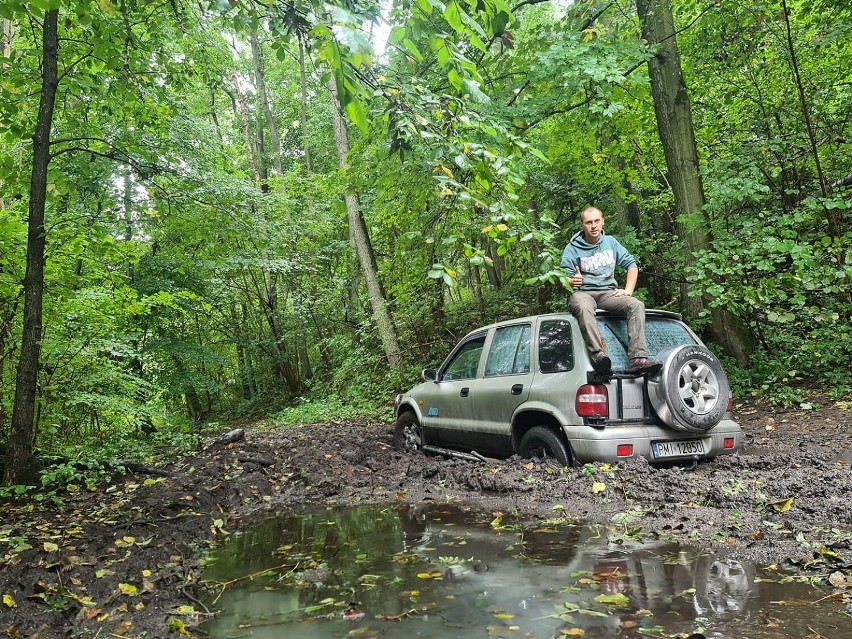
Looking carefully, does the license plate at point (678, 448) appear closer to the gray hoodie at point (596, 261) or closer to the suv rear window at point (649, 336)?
the suv rear window at point (649, 336)

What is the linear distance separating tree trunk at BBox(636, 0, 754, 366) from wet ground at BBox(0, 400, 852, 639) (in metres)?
2.49

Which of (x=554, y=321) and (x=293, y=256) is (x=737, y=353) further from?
(x=293, y=256)

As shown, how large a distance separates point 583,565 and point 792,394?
6914 millimetres

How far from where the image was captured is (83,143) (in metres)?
7.99

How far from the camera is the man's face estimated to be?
603 centimetres

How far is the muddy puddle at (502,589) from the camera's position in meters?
2.59

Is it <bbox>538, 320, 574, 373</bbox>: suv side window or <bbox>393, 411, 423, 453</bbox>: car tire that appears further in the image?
<bbox>393, 411, 423, 453</bbox>: car tire

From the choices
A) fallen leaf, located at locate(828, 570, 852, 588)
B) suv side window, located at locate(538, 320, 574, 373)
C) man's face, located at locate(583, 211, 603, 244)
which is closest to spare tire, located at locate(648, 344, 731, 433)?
suv side window, located at locate(538, 320, 574, 373)

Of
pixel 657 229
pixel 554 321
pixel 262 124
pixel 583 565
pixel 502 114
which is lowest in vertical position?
pixel 583 565

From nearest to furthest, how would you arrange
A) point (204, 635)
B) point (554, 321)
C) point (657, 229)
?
point (204, 635) → point (554, 321) → point (657, 229)

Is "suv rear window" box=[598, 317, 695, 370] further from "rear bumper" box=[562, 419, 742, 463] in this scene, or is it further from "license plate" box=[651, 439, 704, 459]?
"license plate" box=[651, 439, 704, 459]

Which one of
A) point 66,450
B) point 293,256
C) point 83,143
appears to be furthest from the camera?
point 293,256

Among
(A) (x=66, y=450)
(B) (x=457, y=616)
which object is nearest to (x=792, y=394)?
(B) (x=457, y=616)

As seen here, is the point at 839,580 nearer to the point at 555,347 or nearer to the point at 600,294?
the point at 555,347
